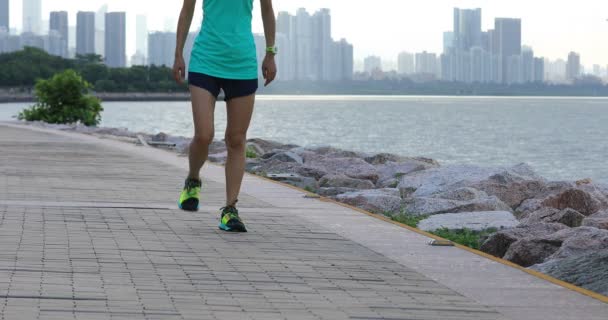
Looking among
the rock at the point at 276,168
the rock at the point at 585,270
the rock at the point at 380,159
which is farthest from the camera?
the rock at the point at 380,159

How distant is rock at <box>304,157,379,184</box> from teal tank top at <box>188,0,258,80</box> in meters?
9.94

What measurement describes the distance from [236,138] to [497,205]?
4.86 meters

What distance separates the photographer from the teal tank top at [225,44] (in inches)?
324

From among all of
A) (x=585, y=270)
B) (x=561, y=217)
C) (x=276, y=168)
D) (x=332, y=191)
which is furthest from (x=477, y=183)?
(x=585, y=270)

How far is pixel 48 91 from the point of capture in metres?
51.8

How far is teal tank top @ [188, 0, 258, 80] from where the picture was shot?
8242mm

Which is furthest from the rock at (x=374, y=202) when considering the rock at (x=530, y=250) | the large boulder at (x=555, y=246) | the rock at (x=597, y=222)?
the rock at (x=530, y=250)

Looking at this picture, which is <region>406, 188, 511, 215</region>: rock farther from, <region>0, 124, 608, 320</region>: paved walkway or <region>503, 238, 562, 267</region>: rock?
<region>503, 238, 562, 267</region>: rock

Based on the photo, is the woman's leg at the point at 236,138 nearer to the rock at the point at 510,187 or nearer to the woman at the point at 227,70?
the woman at the point at 227,70

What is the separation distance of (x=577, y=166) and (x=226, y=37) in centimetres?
4278

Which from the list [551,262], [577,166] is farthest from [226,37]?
[577,166]

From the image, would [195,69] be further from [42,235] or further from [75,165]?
[75,165]

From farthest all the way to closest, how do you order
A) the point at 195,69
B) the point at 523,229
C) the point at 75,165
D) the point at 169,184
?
the point at 75,165
the point at 169,184
the point at 523,229
the point at 195,69

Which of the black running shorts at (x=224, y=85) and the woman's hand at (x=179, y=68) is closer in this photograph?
the black running shorts at (x=224, y=85)
